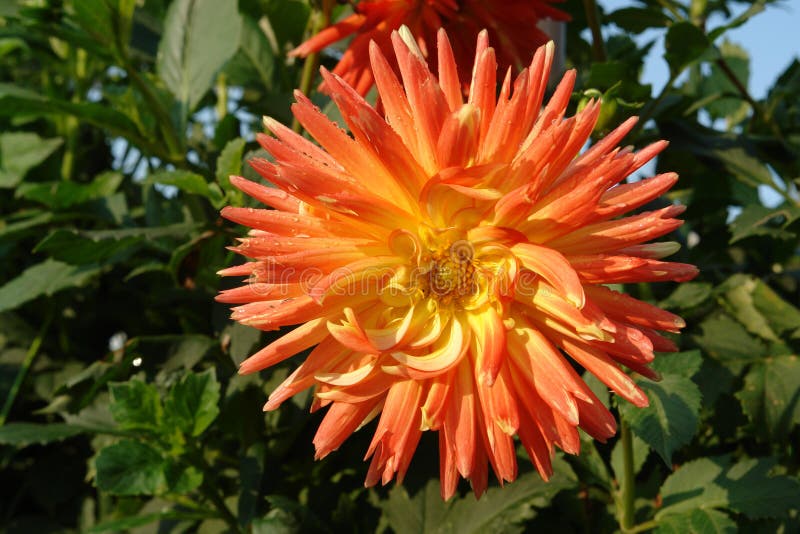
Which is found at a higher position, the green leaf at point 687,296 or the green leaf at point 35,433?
the green leaf at point 687,296

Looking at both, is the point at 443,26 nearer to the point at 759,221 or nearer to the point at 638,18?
the point at 638,18

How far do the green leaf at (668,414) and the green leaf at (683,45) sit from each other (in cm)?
61

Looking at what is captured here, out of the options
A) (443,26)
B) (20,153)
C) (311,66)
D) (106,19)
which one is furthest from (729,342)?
(20,153)

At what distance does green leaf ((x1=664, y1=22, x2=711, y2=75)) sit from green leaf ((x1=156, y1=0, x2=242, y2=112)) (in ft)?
3.01

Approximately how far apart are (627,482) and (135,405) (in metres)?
0.92

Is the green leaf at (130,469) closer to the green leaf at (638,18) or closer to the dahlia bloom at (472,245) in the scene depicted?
the dahlia bloom at (472,245)

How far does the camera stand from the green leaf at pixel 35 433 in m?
1.55

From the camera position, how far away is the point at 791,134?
203cm

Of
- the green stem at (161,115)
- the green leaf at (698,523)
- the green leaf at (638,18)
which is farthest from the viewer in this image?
the green leaf at (638,18)

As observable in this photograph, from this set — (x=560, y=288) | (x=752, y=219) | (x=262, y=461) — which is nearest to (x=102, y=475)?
(x=262, y=461)

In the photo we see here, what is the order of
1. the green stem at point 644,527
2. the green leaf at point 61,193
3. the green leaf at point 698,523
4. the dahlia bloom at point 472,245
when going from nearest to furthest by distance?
1. the dahlia bloom at point 472,245
2. the green leaf at point 698,523
3. the green stem at point 644,527
4. the green leaf at point 61,193

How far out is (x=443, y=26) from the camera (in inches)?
59.8

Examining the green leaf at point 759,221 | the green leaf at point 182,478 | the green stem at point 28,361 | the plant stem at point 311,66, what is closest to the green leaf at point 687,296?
the green leaf at point 759,221

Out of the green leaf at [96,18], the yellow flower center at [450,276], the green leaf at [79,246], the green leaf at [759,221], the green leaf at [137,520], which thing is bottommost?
the green leaf at [137,520]
